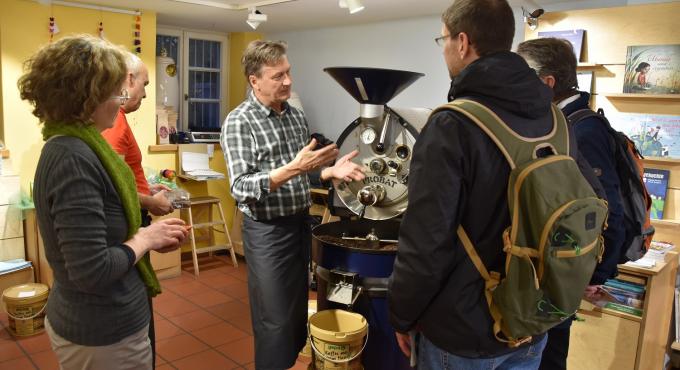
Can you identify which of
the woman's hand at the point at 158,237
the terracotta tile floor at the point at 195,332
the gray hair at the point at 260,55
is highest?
the gray hair at the point at 260,55

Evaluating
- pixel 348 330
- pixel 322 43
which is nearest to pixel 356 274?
pixel 348 330

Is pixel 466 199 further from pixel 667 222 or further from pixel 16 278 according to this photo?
pixel 16 278

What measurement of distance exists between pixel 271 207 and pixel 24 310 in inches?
80.9

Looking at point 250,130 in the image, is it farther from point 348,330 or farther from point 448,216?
point 448,216

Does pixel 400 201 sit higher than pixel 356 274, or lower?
higher

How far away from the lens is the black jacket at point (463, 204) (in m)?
1.20

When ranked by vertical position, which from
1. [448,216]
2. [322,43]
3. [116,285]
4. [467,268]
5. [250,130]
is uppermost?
[322,43]

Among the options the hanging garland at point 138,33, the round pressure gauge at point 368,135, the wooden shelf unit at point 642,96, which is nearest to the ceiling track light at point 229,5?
the hanging garland at point 138,33

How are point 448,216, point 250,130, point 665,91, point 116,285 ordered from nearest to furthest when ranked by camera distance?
1. point 448,216
2. point 116,285
3. point 250,130
4. point 665,91

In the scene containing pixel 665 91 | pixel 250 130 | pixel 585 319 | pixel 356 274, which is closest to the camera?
pixel 356 274

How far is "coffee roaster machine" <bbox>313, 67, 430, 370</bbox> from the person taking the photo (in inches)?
78.6

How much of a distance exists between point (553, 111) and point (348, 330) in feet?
3.79

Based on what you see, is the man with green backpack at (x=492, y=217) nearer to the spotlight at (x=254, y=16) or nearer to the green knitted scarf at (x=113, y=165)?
the green knitted scarf at (x=113, y=165)

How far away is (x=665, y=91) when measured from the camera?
2961 mm
